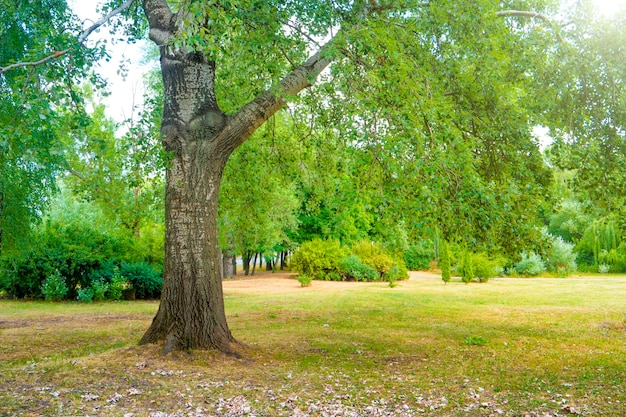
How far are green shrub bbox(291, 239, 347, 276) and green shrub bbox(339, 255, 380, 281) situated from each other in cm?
34

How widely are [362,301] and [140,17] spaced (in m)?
10.5

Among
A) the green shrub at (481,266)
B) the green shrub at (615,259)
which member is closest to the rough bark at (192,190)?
the green shrub at (481,266)

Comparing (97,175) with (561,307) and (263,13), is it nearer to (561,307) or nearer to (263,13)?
(263,13)

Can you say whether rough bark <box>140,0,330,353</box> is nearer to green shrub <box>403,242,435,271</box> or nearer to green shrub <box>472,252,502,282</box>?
green shrub <box>472,252,502,282</box>

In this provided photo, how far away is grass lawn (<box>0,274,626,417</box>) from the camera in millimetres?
5309

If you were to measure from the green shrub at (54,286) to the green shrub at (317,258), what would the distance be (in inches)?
512

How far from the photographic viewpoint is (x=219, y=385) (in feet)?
19.7

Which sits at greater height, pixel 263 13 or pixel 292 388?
pixel 263 13

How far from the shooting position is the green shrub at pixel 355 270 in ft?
86.3

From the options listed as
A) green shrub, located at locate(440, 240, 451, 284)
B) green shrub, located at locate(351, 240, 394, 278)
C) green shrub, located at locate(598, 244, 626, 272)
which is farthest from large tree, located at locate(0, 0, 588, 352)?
green shrub, located at locate(598, 244, 626, 272)

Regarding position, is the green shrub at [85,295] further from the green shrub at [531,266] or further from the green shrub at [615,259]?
the green shrub at [615,259]

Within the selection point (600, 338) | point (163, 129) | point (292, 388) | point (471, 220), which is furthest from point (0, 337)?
point (600, 338)

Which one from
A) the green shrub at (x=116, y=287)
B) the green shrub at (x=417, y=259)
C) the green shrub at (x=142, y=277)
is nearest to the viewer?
the green shrub at (x=116, y=287)

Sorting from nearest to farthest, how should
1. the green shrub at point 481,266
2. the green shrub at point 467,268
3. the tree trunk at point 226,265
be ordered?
the green shrub at point 467,268 → the green shrub at point 481,266 → the tree trunk at point 226,265
